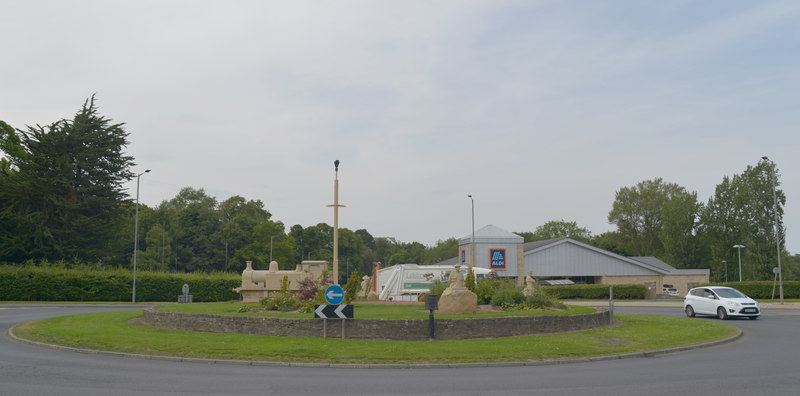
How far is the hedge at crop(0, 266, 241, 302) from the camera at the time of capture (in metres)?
44.0

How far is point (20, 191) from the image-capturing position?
177 feet

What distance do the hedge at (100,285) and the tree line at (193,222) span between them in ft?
36.1

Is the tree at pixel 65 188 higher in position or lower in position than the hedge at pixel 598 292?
higher

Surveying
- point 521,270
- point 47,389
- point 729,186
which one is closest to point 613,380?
point 47,389

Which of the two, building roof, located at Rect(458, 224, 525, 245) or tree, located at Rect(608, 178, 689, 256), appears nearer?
building roof, located at Rect(458, 224, 525, 245)

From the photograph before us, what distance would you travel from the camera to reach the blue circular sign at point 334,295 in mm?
17861

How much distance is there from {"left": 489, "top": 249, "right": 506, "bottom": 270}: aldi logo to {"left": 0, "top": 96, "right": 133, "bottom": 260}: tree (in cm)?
3857

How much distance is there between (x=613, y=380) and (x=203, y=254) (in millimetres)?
87951

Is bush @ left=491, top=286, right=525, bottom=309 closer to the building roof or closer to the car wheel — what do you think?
the car wheel

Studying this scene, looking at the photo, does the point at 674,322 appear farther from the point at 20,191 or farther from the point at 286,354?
the point at 20,191

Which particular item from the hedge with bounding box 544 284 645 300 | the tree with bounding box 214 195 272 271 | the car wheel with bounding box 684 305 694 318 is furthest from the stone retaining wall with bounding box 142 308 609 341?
the tree with bounding box 214 195 272 271

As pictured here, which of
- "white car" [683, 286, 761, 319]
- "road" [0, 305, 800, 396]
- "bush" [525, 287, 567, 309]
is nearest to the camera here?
"road" [0, 305, 800, 396]

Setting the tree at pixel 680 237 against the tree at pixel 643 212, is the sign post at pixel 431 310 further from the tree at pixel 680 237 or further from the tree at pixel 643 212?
the tree at pixel 643 212

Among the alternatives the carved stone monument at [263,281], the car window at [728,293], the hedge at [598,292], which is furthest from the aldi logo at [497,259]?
the carved stone monument at [263,281]
